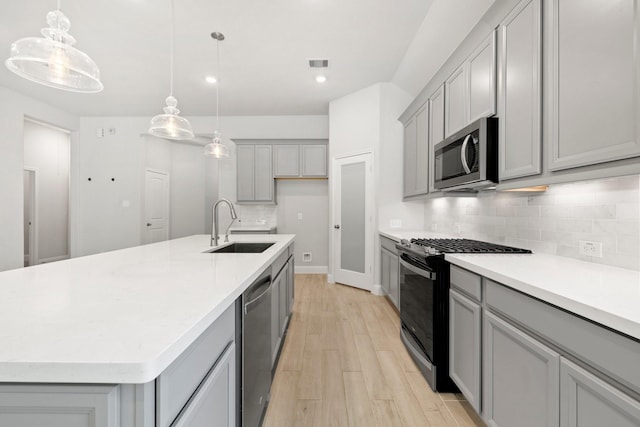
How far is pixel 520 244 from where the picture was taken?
6.99 feet

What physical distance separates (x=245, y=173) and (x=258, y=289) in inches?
167

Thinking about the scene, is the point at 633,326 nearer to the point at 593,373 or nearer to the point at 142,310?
the point at 593,373

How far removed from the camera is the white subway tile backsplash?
55.4 inches

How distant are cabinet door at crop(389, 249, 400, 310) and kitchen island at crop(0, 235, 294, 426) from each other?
2209 millimetres

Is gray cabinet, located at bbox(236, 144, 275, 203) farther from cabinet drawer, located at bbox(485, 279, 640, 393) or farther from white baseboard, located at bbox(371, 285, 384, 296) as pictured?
cabinet drawer, located at bbox(485, 279, 640, 393)

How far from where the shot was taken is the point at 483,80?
6.70ft

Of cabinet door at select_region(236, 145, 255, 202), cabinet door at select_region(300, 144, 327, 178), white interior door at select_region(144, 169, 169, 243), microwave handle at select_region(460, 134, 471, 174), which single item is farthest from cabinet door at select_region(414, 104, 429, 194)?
white interior door at select_region(144, 169, 169, 243)

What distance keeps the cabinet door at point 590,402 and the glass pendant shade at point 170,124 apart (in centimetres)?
270

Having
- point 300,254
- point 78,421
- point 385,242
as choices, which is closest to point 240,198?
point 300,254

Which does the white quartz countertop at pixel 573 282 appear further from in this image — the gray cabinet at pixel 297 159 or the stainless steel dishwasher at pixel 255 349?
the gray cabinet at pixel 297 159

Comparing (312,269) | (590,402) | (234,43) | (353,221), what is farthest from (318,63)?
(590,402)

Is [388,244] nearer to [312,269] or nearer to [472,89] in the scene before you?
[472,89]

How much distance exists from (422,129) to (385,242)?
1.45m

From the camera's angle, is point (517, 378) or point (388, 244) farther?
point (388, 244)
